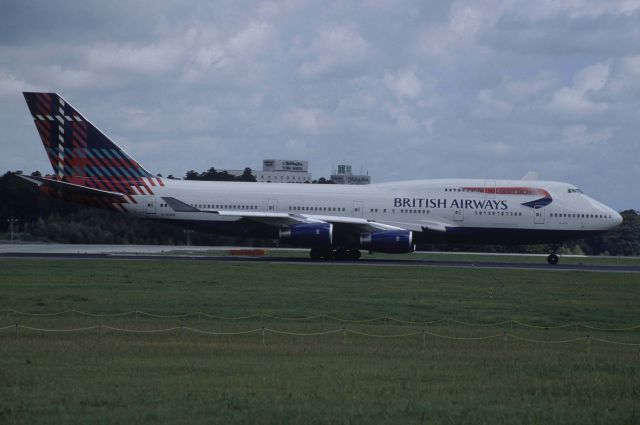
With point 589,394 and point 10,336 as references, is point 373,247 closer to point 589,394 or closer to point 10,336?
point 10,336

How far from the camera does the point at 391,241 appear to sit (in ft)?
162

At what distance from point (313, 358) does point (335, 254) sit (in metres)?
33.9

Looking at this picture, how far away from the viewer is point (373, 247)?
49.9 meters

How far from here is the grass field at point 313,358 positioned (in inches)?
567

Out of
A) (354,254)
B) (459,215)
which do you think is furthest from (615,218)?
(354,254)

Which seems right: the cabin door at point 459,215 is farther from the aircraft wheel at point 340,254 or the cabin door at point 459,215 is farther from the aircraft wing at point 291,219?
Answer: the aircraft wheel at point 340,254

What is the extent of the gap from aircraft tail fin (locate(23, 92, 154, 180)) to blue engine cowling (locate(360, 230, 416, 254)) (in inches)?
524

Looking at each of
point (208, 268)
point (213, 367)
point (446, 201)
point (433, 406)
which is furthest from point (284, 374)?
point (446, 201)

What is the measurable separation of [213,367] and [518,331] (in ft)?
34.0

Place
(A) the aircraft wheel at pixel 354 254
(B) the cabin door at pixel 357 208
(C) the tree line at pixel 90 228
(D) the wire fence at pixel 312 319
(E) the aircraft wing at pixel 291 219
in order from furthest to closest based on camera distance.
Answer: (C) the tree line at pixel 90 228, (A) the aircraft wheel at pixel 354 254, (B) the cabin door at pixel 357 208, (E) the aircraft wing at pixel 291 219, (D) the wire fence at pixel 312 319

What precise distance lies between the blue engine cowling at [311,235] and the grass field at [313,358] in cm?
1236

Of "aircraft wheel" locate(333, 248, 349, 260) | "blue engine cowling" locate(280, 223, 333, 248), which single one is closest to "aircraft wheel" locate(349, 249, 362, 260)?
"aircraft wheel" locate(333, 248, 349, 260)

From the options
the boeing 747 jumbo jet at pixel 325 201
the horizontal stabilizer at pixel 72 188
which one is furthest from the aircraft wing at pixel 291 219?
the horizontal stabilizer at pixel 72 188

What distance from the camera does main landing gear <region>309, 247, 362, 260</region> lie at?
5278cm
